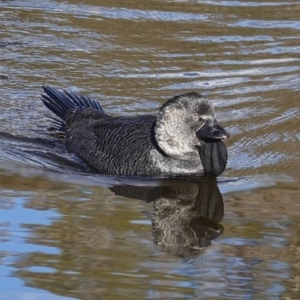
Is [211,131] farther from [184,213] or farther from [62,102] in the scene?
[62,102]

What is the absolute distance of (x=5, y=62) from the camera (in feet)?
44.3

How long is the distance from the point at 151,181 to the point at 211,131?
2.22 ft

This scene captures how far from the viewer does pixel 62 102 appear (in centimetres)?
1163

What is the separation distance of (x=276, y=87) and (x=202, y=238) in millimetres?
4991

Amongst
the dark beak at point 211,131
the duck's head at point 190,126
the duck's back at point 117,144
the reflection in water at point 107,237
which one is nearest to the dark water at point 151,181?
the reflection in water at point 107,237

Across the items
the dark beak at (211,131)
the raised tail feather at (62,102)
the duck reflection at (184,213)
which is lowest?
the duck reflection at (184,213)

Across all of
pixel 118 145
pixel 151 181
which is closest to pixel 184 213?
pixel 151 181

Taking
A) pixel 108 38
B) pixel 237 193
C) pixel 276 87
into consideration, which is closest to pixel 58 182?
pixel 237 193

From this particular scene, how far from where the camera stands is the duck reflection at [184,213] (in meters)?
7.86

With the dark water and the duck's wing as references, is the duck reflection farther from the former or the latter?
the duck's wing

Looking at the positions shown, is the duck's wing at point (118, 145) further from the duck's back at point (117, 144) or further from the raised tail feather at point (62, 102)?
the raised tail feather at point (62, 102)

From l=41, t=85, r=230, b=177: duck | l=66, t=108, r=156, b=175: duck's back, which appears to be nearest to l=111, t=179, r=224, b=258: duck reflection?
l=41, t=85, r=230, b=177: duck

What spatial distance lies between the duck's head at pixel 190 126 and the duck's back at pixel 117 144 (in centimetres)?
16

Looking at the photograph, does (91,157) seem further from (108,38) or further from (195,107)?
(108,38)
